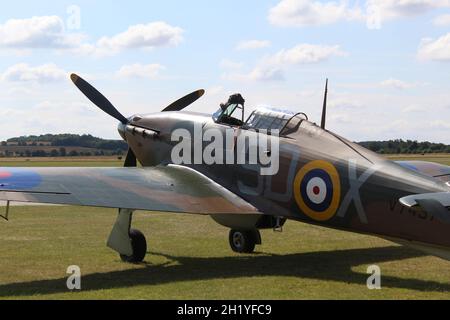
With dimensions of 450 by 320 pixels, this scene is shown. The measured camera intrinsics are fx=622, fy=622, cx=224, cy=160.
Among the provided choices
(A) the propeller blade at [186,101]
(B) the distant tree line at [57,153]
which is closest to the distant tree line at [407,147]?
(B) the distant tree line at [57,153]

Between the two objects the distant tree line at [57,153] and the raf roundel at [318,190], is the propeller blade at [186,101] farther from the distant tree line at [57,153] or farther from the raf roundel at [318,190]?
the distant tree line at [57,153]

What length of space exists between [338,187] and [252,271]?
78.1 inches

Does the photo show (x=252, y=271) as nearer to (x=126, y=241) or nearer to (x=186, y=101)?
(x=126, y=241)

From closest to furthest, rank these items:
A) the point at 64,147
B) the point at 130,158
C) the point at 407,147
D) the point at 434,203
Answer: the point at 434,203
the point at 130,158
the point at 407,147
the point at 64,147

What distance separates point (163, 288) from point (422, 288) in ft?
11.3

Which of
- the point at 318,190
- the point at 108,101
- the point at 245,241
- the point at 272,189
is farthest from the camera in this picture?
the point at 108,101

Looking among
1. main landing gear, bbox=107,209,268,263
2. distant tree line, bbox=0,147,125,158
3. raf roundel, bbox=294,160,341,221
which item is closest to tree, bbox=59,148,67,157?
distant tree line, bbox=0,147,125,158

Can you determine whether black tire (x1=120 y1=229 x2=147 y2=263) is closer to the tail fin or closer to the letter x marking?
the letter x marking

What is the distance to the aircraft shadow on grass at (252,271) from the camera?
8.47 meters

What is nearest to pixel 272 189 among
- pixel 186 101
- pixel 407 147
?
pixel 186 101

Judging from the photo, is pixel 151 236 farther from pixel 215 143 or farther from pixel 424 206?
pixel 424 206

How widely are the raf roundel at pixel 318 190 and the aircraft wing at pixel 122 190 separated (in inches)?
43.9

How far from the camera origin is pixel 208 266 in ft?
33.8

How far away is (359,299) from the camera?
7.50 meters
